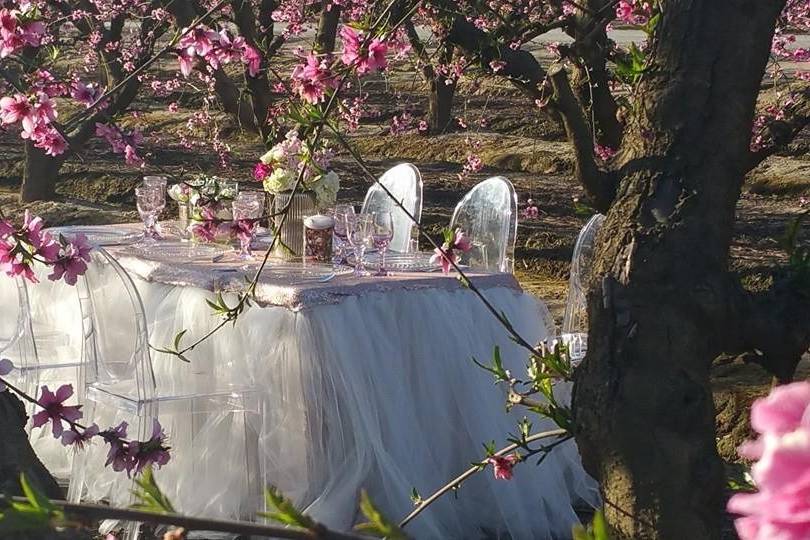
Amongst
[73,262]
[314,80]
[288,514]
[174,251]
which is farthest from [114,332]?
[288,514]

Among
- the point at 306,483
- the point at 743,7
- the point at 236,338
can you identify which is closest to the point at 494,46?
the point at 236,338

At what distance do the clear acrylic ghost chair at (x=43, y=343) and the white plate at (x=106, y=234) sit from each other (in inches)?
9.8

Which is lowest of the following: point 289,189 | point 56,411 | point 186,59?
point 56,411

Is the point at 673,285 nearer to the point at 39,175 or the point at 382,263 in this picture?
the point at 382,263

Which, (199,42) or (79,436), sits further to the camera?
(199,42)

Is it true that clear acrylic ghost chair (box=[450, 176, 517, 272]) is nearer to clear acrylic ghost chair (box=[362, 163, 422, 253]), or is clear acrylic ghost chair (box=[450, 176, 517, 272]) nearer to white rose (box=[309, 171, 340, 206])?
clear acrylic ghost chair (box=[362, 163, 422, 253])

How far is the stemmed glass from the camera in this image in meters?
4.27

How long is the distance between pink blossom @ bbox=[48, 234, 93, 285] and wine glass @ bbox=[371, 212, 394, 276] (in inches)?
62.5

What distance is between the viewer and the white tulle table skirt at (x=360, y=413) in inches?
158

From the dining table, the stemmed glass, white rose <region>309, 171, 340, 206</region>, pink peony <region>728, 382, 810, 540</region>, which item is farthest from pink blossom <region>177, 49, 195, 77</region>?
pink peony <region>728, 382, 810, 540</region>

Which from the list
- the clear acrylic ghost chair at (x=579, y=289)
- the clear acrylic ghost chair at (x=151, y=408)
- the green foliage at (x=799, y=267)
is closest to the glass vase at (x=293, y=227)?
the clear acrylic ghost chair at (x=151, y=408)

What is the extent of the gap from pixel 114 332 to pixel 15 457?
2363 mm

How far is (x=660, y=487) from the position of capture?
1350mm

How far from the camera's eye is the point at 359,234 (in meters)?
4.27
